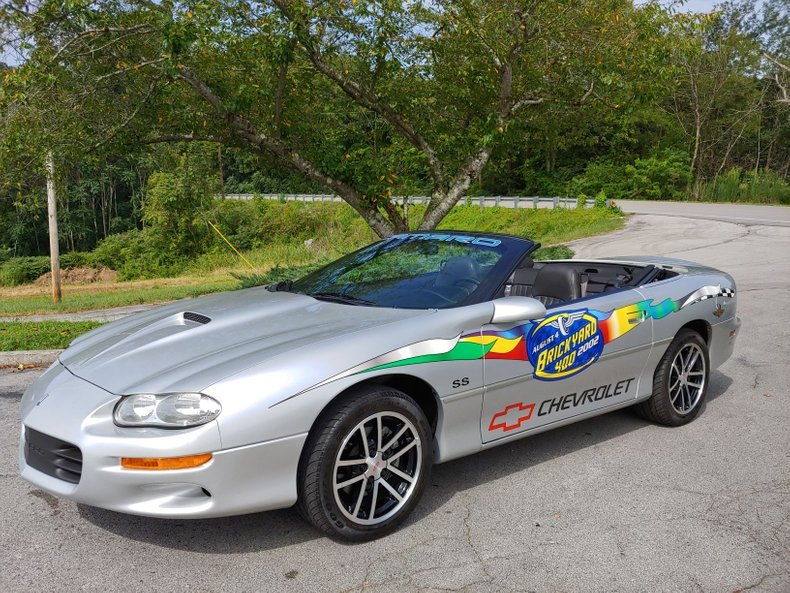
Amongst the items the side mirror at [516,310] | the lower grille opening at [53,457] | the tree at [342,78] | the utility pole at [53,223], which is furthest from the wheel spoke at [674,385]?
the utility pole at [53,223]

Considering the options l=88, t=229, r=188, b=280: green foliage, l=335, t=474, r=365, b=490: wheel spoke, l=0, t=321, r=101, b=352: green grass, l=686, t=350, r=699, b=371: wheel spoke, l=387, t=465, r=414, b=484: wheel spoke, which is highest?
l=686, t=350, r=699, b=371: wheel spoke

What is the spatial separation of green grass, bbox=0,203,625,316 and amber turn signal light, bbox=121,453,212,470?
35.1ft

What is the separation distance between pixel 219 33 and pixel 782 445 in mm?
7847

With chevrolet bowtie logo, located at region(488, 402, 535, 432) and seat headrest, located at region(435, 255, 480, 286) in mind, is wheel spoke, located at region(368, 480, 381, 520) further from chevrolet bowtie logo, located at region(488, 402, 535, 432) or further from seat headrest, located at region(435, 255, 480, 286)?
seat headrest, located at region(435, 255, 480, 286)

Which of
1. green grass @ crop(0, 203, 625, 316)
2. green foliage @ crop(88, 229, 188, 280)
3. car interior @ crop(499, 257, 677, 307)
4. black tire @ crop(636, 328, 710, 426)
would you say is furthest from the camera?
green foliage @ crop(88, 229, 188, 280)

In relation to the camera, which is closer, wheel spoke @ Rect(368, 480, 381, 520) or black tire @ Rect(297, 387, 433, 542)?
black tire @ Rect(297, 387, 433, 542)

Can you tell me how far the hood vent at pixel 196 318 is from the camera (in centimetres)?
397

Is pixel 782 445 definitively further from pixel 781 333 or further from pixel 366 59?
pixel 366 59

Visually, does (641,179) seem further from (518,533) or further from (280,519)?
(280,519)

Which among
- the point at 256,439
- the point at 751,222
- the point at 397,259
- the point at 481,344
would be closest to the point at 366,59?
the point at 397,259

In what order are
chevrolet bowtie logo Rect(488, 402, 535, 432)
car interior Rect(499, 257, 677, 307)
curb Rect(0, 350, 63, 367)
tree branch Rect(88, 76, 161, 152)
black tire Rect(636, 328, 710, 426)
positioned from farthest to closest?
tree branch Rect(88, 76, 161, 152) → curb Rect(0, 350, 63, 367) → black tire Rect(636, 328, 710, 426) → car interior Rect(499, 257, 677, 307) → chevrolet bowtie logo Rect(488, 402, 535, 432)

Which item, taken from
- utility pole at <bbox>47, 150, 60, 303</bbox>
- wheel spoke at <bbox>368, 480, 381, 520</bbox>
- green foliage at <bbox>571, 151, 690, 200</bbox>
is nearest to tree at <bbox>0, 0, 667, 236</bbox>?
utility pole at <bbox>47, 150, 60, 303</bbox>

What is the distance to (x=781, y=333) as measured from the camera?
7.70 m

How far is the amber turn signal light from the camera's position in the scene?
2895mm
